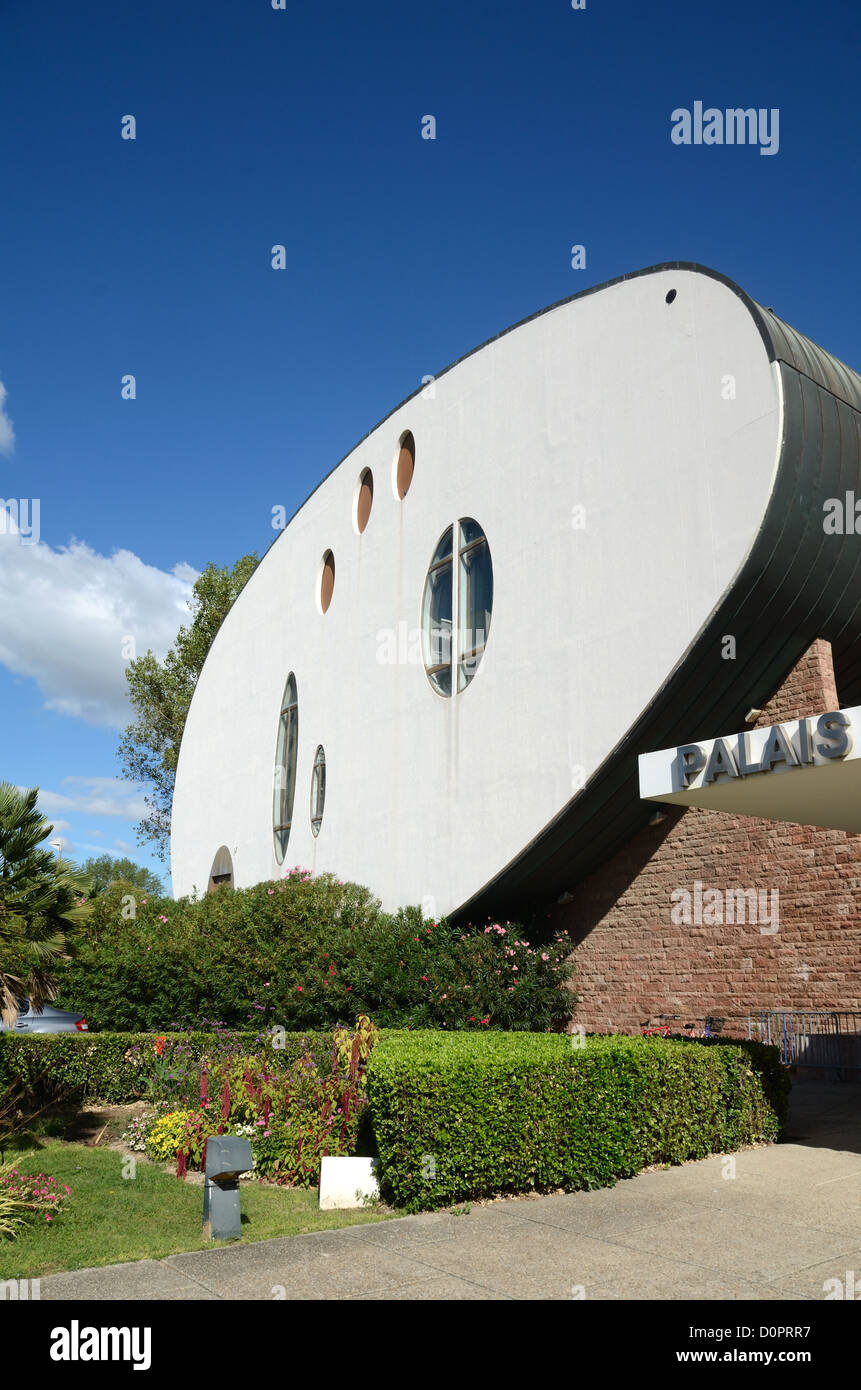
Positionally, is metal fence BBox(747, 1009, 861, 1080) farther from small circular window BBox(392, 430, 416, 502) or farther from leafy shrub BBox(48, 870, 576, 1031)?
small circular window BBox(392, 430, 416, 502)

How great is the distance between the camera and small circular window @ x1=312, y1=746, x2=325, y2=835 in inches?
840

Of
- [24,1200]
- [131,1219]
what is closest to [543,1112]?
[131,1219]

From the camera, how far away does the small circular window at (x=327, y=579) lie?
2308 centimetres

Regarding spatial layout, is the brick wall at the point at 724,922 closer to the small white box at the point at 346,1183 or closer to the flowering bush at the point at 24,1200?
the small white box at the point at 346,1183

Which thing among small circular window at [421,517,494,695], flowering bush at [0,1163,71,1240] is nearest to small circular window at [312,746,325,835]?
small circular window at [421,517,494,695]

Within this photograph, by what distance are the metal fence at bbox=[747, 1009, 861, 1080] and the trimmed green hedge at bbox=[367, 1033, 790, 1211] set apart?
10.9 ft

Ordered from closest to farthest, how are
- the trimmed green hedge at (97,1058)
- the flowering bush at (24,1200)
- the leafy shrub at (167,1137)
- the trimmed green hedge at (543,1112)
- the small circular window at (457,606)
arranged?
the flowering bush at (24,1200) → the trimmed green hedge at (543,1112) → the leafy shrub at (167,1137) → the trimmed green hedge at (97,1058) → the small circular window at (457,606)

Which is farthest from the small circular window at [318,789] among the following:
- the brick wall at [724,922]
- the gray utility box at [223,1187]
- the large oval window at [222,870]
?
the gray utility box at [223,1187]

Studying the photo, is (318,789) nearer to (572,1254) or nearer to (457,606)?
(457,606)

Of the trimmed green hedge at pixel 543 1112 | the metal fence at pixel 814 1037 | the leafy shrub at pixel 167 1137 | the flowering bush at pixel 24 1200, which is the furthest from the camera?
the metal fence at pixel 814 1037

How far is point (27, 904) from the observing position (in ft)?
31.4

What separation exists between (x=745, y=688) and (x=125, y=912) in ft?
36.3

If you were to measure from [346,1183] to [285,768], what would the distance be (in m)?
16.4

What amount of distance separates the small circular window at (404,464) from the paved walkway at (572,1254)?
14769 millimetres
